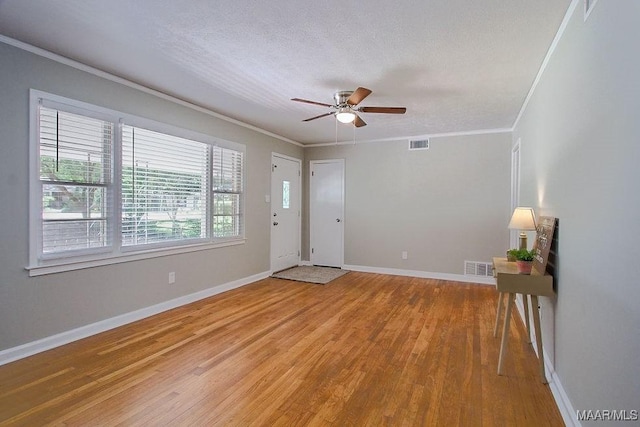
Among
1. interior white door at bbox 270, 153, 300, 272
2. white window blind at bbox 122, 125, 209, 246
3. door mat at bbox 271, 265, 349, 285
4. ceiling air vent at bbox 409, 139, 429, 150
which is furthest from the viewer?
interior white door at bbox 270, 153, 300, 272

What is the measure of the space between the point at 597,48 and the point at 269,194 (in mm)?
4606

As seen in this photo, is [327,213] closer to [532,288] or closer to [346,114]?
[346,114]

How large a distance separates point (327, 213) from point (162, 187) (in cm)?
340


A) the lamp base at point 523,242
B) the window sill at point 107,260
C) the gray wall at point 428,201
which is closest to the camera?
the window sill at point 107,260

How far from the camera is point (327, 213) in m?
6.39

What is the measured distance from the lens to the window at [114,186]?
268cm

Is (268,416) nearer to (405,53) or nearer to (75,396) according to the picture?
(75,396)

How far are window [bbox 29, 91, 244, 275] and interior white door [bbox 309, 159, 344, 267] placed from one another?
238 centimetres

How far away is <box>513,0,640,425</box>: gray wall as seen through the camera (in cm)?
122

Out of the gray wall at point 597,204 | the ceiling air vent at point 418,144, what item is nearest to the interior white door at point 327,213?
the ceiling air vent at point 418,144

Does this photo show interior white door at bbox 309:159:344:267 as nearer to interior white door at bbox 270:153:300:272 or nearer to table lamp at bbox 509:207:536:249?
interior white door at bbox 270:153:300:272

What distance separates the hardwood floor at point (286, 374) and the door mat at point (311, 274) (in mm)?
1568

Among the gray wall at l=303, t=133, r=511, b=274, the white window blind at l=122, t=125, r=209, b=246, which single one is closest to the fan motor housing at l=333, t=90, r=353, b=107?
the white window blind at l=122, t=125, r=209, b=246

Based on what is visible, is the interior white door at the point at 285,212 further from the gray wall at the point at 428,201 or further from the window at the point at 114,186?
the window at the point at 114,186
